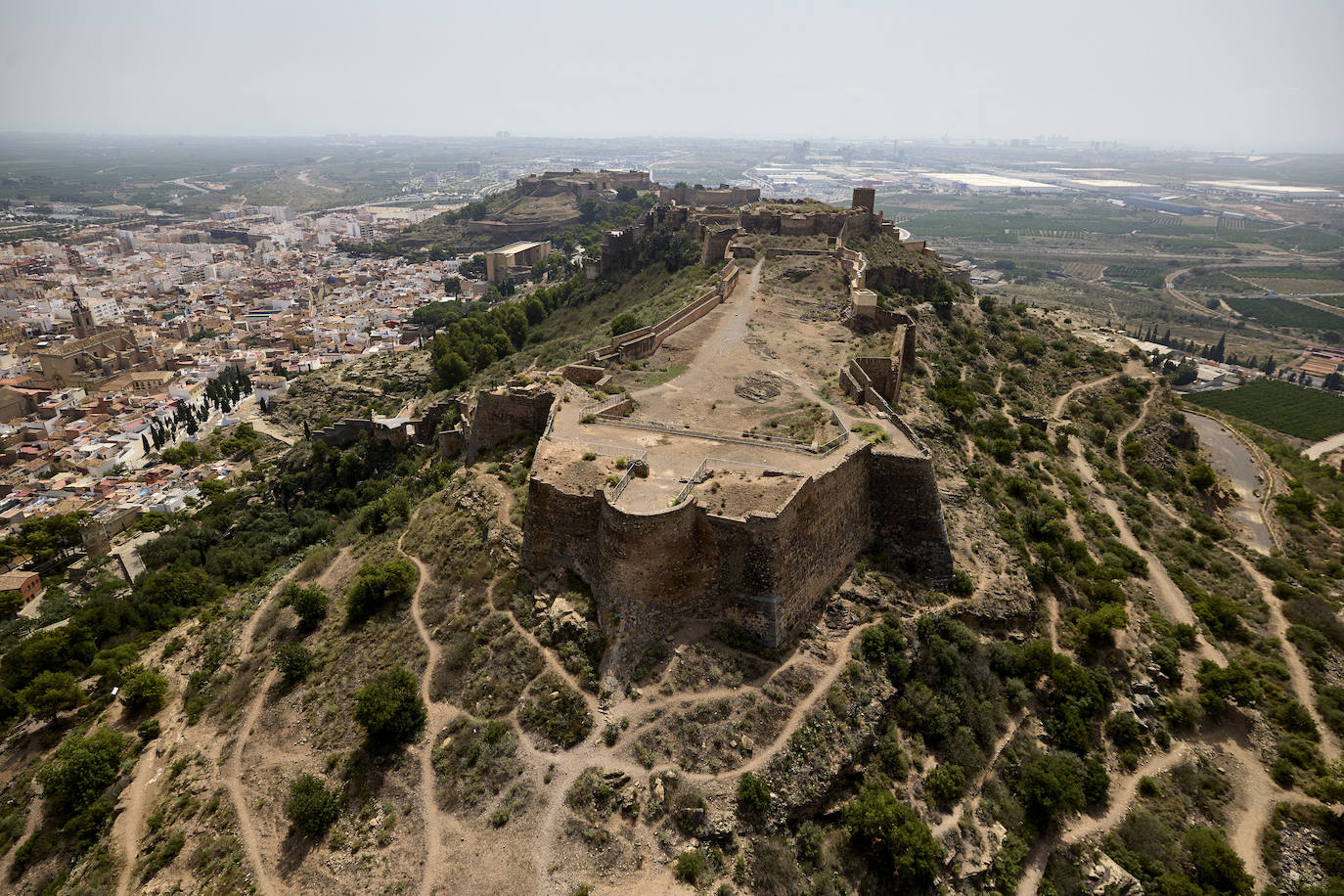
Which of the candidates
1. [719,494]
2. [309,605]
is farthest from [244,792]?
[719,494]

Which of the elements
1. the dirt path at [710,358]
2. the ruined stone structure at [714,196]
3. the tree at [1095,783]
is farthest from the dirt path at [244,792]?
the ruined stone structure at [714,196]

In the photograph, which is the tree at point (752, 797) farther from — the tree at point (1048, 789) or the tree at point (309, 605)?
the tree at point (309, 605)

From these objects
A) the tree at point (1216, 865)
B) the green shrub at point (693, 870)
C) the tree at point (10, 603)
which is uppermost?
the green shrub at point (693, 870)

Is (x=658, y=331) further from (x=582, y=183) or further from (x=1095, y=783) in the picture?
(x=582, y=183)

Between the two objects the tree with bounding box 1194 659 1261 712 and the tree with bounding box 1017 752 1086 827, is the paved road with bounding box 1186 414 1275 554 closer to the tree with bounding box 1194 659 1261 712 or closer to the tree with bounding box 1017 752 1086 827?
the tree with bounding box 1194 659 1261 712

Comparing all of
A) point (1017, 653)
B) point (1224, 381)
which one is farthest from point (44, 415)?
point (1224, 381)
